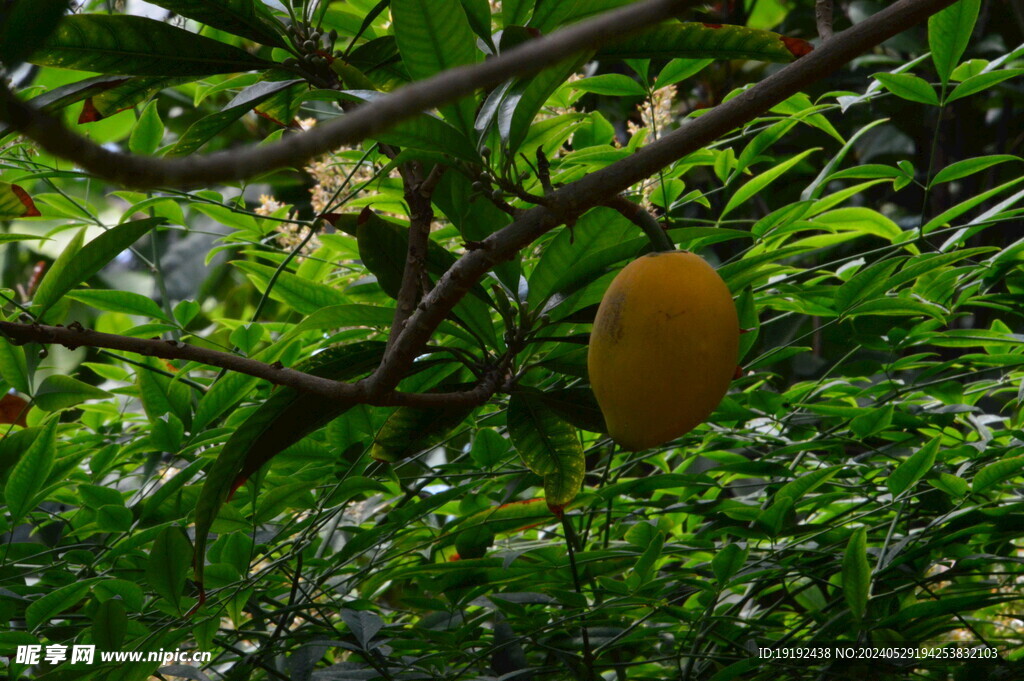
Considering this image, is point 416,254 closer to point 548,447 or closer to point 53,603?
point 548,447

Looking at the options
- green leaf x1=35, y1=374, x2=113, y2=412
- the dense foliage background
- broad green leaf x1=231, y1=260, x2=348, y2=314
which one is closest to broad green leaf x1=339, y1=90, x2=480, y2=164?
the dense foliage background

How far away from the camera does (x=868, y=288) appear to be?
642mm

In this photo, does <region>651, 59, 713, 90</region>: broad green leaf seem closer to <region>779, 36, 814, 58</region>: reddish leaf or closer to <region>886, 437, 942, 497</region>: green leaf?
<region>779, 36, 814, 58</region>: reddish leaf

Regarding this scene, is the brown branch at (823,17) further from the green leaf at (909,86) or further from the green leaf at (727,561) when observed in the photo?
the green leaf at (727,561)

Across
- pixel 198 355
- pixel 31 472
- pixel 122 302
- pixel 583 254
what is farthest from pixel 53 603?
pixel 583 254

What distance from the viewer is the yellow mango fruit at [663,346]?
38 centimetres

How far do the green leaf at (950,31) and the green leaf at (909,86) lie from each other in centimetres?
2

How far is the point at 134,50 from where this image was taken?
20.5 inches

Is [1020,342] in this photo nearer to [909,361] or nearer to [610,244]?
[909,361]

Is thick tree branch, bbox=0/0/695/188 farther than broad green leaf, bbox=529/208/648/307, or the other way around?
broad green leaf, bbox=529/208/648/307

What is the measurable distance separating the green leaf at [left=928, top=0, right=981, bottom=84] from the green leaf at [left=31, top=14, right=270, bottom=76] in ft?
1.62

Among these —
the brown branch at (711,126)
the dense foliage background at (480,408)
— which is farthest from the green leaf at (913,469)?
the brown branch at (711,126)

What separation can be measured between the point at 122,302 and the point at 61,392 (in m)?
0.09

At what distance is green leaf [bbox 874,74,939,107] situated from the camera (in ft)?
2.16
